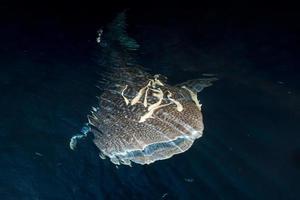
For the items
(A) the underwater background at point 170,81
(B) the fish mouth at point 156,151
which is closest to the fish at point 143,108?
(B) the fish mouth at point 156,151

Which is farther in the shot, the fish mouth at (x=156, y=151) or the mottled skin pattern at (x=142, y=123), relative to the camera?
the fish mouth at (x=156, y=151)

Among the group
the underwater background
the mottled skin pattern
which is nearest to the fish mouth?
the mottled skin pattern

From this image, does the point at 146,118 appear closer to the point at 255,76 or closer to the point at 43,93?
the point at 255,76

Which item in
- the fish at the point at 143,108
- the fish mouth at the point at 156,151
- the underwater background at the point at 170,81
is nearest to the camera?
the underwater background at the point at 170,81

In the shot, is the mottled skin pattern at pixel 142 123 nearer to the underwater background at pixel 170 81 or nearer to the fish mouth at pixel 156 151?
the fish mouth at pixel 156 151

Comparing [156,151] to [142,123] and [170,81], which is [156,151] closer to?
[142,123]

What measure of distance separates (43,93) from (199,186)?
2.82 meters

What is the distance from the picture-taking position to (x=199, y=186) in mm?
6297

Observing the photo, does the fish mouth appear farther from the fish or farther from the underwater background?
the underwater background

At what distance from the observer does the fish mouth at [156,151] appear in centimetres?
486

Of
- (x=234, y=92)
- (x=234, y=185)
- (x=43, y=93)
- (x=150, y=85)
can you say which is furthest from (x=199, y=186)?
(x=43, y=93)

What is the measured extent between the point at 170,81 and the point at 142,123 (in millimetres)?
629

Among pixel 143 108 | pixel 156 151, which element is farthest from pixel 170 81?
pixel 156 151

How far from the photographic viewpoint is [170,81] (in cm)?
486
